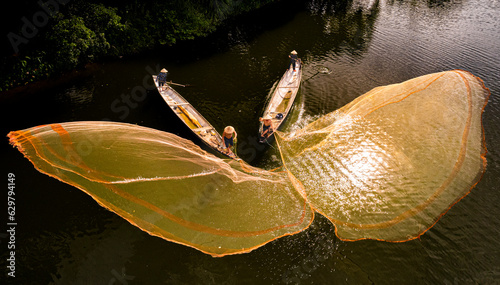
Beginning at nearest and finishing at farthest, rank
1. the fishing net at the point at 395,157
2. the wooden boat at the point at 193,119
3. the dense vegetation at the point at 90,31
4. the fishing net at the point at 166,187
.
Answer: the fishing net at the point at 166,187
the fishing net at the point at 395,157
the wooden boat at the point at 193,119
the dense vegetation at the point at 90,31

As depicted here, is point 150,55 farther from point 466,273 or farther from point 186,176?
point 466,273

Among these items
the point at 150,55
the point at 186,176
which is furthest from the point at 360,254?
the point at 150,55

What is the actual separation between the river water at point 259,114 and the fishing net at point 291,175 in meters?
1.44

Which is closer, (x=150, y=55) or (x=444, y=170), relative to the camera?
(x=444, y=170)

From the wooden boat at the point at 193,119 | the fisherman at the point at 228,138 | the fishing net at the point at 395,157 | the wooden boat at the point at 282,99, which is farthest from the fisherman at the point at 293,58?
the fisherman at the point at 228,138

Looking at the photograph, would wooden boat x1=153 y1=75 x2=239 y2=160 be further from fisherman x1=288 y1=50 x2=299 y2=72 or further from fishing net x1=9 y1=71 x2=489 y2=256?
fisherman x1=288 y1=50 x2=299 y2=72

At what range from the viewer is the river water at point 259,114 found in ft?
20.4

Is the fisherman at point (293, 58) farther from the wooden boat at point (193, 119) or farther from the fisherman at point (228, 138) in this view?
the fisherman at point (228, 138)

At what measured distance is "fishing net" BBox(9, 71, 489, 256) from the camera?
4.98 m

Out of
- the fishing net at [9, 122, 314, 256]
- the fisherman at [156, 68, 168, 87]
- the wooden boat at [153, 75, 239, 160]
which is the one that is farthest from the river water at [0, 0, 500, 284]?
the fishing net at [9, 122, 314, 256]

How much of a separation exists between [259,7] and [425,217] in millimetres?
22306

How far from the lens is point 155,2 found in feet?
50.3

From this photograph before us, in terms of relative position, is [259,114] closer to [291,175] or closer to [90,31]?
[291,175]

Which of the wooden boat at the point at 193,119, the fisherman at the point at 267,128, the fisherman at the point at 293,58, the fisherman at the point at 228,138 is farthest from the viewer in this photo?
the fisherman at the point at 293,58
